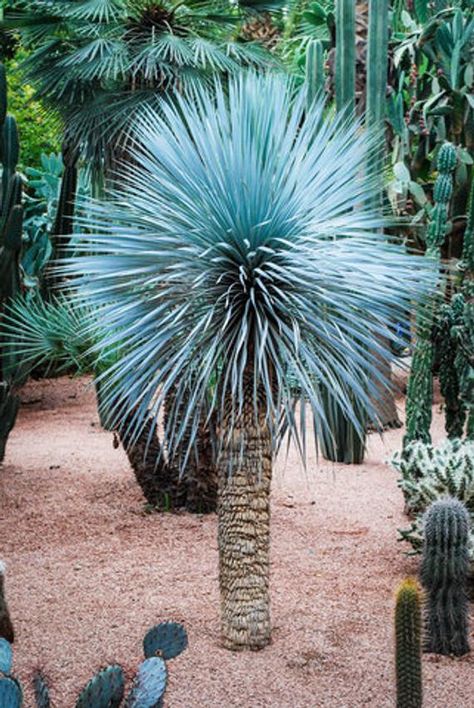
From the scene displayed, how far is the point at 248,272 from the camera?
3.87 meters

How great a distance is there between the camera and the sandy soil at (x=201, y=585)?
391cm

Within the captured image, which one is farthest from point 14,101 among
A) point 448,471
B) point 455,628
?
point 455,628

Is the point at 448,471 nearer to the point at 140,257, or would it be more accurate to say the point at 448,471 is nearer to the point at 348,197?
the point at 348,197

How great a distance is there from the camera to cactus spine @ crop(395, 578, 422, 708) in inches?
124

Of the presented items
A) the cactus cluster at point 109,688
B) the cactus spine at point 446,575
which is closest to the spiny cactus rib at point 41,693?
the cactus cluster at point 109,688

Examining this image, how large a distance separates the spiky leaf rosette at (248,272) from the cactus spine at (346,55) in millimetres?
4056

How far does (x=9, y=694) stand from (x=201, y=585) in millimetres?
2584

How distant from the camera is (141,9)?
8.12 m

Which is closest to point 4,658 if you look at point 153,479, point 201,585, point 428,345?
point 201,585

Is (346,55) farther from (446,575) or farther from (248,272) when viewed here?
(446,575)

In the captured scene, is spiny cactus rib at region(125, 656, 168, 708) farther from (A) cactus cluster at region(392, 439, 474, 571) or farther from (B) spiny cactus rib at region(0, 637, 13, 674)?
(A) cactus cluster at region(392, 439, 474, 571)

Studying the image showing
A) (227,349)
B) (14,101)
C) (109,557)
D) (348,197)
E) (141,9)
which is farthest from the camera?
(14,101)

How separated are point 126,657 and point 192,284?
1587mm

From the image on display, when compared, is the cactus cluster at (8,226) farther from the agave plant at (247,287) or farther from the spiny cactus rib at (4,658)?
the spiny cactus rib at (4,658)
